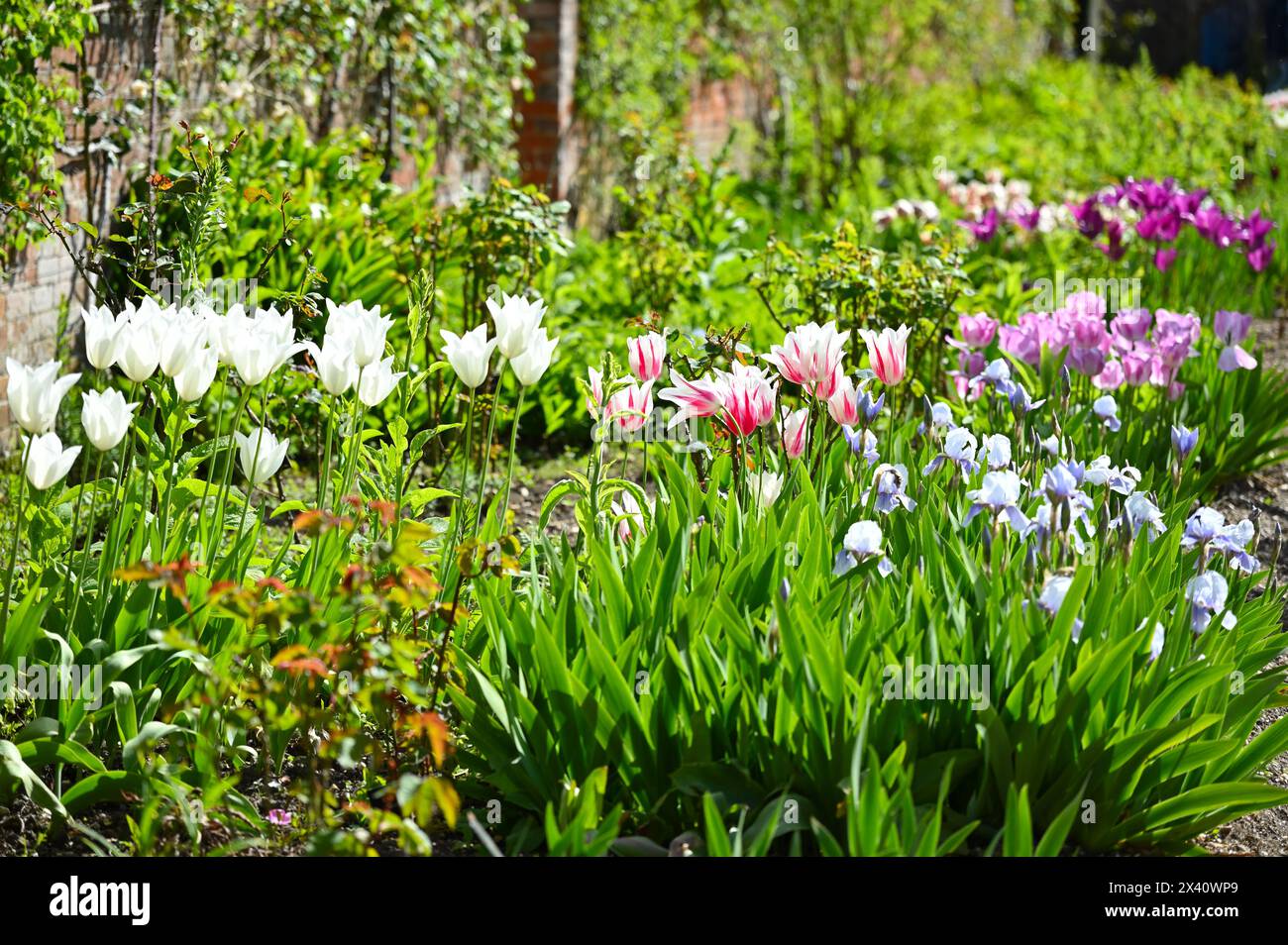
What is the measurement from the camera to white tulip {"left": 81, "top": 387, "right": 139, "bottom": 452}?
91.5 inches

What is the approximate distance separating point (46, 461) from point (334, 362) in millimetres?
520

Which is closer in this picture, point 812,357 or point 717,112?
point 812,357

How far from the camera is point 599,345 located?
5668 millimetres

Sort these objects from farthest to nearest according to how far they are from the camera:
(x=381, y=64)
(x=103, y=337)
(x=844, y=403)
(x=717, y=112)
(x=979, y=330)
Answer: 1. (x=717, y=112)
2. (x=381, y=64)
3. (x=979, y=330)
4. (x=844, y=403)
5. (x=103, y=337)

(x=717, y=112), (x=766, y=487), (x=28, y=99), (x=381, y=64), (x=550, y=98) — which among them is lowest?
(x=766, y=487)

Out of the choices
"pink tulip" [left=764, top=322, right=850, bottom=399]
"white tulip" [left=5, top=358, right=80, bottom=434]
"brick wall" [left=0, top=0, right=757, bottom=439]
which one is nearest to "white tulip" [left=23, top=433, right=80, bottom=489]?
"white tulip" [left=5, top=358, right=80, bottom=434]

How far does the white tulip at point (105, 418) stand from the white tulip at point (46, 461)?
0.05 m

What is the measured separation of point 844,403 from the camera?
3.00m

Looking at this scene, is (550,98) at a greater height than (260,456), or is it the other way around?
(550,98)

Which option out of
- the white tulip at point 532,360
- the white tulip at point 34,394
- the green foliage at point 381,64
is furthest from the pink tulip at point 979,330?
the green foliage at point 381,64

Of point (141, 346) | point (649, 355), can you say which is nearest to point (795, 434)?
point (649, 355)

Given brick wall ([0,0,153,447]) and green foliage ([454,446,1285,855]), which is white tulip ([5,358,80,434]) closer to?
green foliage ([454,446,1285,855])

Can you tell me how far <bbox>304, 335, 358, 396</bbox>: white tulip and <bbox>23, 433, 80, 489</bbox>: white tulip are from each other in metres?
0.45

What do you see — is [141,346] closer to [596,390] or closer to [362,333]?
[362,333]
